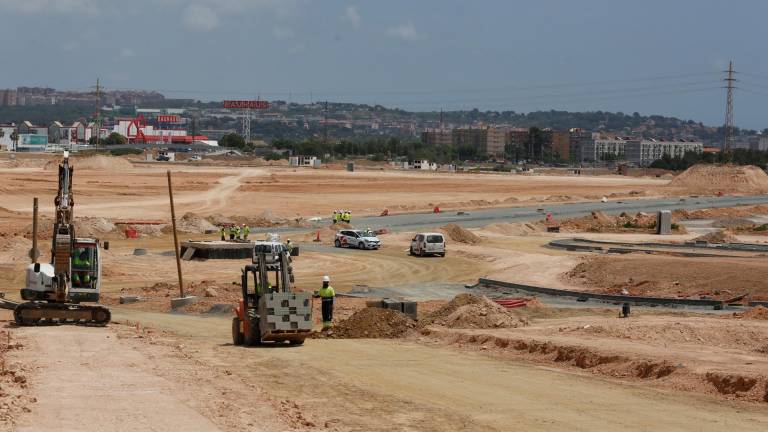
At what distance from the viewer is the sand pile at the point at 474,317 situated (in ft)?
106

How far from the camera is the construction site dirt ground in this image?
18922 millimetres

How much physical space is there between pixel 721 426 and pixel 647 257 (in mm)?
32105

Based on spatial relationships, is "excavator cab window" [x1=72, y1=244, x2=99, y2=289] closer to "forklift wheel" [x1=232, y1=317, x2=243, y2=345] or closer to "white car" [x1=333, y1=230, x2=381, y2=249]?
"forklift wheel" [x1=232, y1=317, x2=243, y2=345]

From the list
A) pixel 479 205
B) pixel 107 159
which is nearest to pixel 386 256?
pixel 479 205

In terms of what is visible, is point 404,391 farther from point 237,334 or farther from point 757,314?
point 757,314

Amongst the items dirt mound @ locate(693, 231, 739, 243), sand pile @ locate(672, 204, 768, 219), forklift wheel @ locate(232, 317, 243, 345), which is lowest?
sand pile @ locate(672, 204, 768, 219)

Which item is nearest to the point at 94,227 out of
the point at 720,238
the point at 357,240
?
the point at 357,240

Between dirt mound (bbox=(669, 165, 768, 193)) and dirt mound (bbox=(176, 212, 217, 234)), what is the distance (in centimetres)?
8484

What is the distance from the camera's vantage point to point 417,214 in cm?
9188

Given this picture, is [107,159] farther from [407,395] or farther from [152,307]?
[407,395]

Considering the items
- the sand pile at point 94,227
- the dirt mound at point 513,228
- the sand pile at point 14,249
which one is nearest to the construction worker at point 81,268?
the sand pile at point 14,249

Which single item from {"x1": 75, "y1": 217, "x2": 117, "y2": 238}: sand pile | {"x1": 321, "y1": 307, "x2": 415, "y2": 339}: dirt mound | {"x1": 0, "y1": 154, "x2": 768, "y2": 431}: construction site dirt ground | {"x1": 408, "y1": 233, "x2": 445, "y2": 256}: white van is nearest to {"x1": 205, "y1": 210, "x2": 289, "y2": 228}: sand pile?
{"x1": 75, "y1": 217, "x2": 117, "y2": 238}: sand pile

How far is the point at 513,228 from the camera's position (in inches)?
3059

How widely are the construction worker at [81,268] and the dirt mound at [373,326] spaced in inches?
266
